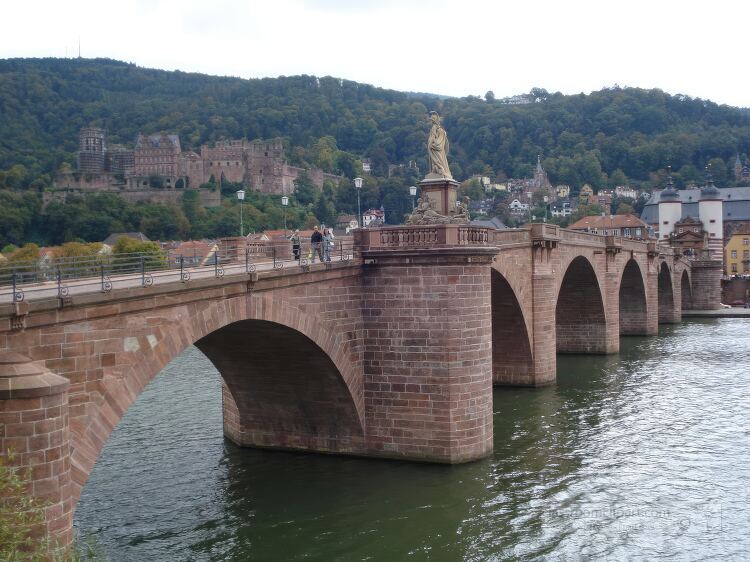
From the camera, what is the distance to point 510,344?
111ft

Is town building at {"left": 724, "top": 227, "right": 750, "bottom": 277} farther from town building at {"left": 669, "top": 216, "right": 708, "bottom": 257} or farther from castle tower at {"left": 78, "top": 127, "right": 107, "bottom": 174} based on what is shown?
castle tower at {"left": 78, "top": 127, "right": 107, "bottom": 174}

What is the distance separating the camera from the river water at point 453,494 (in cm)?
1672

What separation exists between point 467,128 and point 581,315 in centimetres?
14924

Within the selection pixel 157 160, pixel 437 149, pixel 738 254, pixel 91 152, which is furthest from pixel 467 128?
pixel 437 149

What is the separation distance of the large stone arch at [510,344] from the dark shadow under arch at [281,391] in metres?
12.0

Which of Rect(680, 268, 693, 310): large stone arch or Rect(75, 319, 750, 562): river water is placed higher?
Rect(680, 268, 693, 310): large stone arch

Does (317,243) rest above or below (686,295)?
above

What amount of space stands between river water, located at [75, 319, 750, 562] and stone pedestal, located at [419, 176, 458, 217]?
24.7 feet

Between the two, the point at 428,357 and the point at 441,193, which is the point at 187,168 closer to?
the point at 441,193

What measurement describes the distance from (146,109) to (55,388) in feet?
659

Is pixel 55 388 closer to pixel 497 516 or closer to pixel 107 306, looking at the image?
pixel 107 306

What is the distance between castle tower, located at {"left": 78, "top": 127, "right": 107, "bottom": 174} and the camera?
156250 millimetres

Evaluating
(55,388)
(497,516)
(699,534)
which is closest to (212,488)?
(497,516)

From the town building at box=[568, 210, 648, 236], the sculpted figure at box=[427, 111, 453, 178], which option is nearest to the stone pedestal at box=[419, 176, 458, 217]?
the sculpted figure at box=[427, 111, 453, 178]
